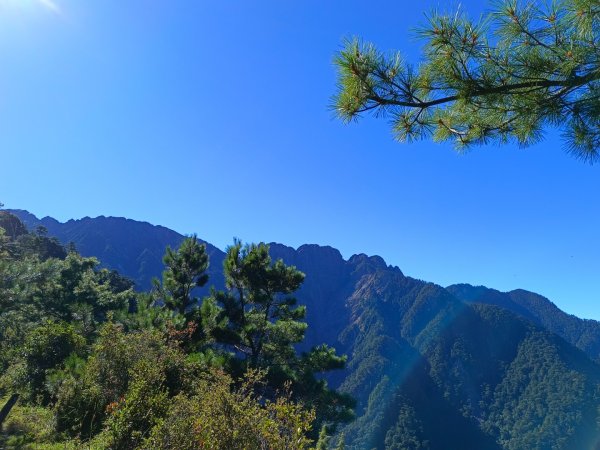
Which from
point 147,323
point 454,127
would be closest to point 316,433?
point 147,323

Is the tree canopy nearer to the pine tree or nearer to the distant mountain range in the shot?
the pine tree

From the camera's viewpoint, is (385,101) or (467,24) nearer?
(467,24)

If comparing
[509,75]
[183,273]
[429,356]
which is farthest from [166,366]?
[429,356]

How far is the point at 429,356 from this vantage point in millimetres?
133125

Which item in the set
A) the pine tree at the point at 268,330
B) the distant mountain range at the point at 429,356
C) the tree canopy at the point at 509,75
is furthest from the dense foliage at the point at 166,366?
the distant mountain range at the point at 429,356

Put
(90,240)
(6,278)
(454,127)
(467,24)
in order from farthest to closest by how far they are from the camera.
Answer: (90,240) < (6,278) < (454,127) < (467,24)

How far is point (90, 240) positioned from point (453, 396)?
499 ft

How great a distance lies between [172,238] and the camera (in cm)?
18450

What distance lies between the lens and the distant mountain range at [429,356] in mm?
95562

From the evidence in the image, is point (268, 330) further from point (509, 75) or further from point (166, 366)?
point (509, 75)

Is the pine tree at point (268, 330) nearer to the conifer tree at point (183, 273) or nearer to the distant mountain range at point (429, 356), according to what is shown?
the conifer tree at point (183, 273)

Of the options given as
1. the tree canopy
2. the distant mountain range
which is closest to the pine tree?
the tree canopy

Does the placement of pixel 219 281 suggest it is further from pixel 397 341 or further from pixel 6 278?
pixel 6 278

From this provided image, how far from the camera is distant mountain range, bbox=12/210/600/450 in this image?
3762 inches
